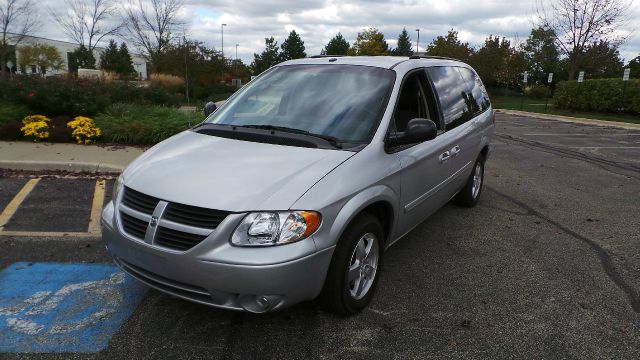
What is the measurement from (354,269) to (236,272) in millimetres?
886

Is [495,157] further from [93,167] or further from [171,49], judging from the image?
[171,49]

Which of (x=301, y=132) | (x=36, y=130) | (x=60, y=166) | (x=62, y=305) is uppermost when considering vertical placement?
(x=301, y=132)

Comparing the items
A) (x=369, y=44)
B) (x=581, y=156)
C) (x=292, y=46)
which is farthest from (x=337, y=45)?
(x=581, y=156)

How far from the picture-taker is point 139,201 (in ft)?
9.64

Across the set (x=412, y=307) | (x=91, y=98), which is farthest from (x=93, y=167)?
(x=412, y=307)

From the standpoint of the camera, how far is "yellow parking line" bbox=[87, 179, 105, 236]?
4.87m

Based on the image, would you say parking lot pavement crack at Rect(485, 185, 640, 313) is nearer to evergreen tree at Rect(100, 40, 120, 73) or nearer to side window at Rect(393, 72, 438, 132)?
side window at Rect(393, 72, 438, 132)

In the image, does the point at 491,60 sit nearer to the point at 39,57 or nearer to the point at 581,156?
the point at 581,156

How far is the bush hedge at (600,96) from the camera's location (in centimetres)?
2214

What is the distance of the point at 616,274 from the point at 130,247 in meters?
3.94

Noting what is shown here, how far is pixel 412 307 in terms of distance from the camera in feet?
11.3

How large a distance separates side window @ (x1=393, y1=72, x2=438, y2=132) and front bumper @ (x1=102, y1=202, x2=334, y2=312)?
1.55 m

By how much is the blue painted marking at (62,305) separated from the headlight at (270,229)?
1.15 meters

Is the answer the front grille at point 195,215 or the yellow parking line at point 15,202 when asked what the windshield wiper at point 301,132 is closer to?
the front grille at point 195,215
